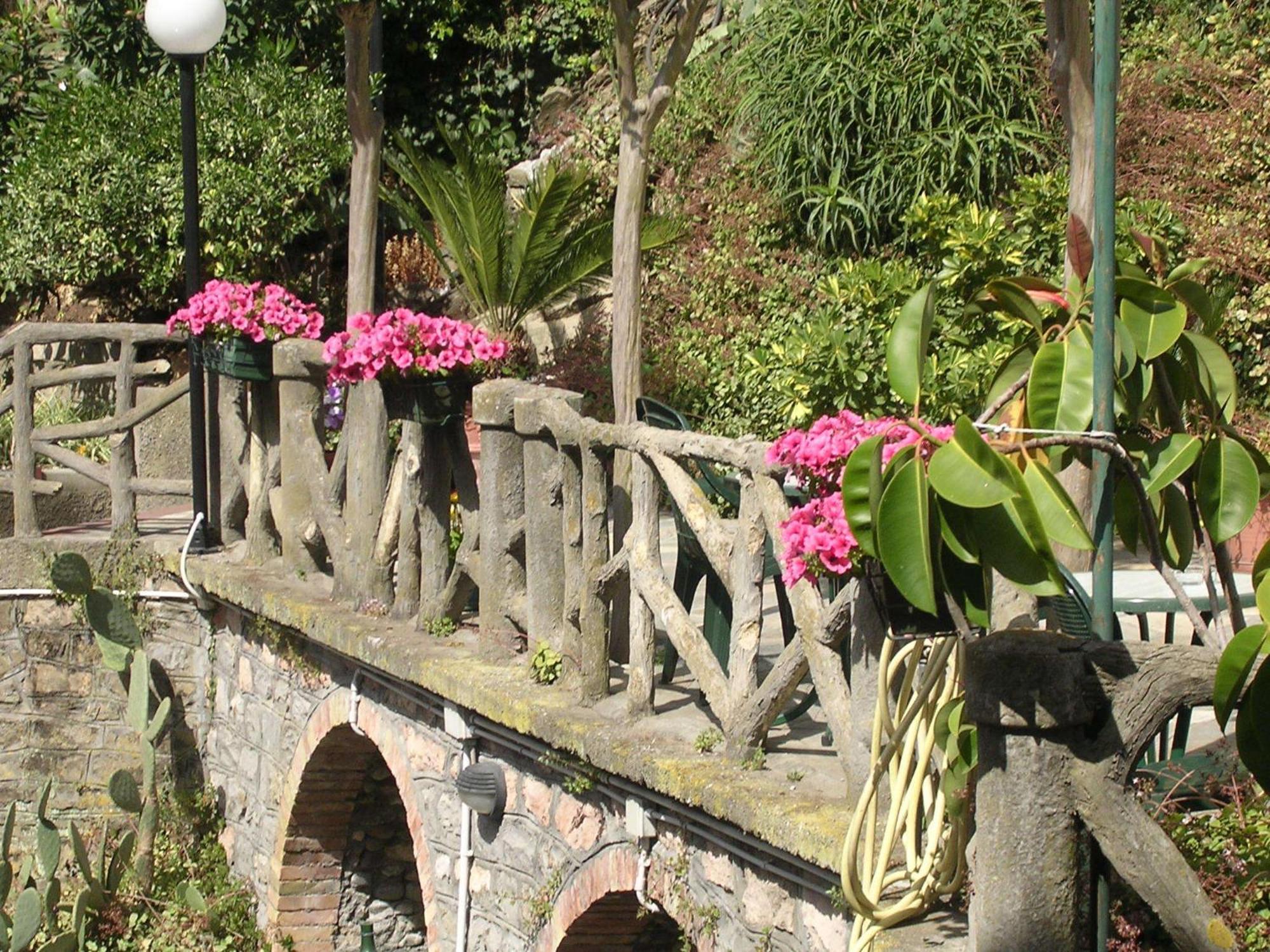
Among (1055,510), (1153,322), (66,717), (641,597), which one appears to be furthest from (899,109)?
(1055,510)

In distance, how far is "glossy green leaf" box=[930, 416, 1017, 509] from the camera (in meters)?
2.49

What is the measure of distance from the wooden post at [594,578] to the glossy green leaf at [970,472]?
9.49ft

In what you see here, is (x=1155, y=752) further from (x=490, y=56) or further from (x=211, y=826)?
(x=490, y=56)

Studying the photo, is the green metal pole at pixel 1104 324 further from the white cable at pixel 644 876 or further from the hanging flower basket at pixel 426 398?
the hanging flower basket at pixel 426 398

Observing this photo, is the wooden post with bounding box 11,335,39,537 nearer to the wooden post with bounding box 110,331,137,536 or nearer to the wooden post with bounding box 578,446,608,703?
the wooden post with bounding box 110,331,137,536

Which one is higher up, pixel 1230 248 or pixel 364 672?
pixel 1230 248

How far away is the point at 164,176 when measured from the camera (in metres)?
13.2

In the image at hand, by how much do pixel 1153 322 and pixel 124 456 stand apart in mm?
6951

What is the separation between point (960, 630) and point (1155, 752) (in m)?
Answer: 2.21

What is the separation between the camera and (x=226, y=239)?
13438 millimetres

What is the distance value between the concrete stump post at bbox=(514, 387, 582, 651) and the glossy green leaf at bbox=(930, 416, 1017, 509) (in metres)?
3.11

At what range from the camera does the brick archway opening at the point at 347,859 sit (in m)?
8.20

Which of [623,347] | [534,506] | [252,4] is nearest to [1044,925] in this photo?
[534,506]

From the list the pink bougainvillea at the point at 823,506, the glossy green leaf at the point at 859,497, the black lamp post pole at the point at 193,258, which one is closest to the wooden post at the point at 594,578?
the pink bougainvillea at the point at 823,506
